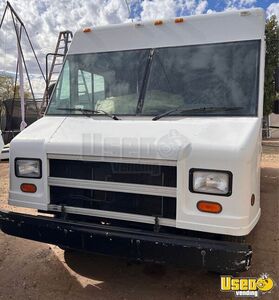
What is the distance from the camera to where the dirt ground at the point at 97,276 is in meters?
3.64

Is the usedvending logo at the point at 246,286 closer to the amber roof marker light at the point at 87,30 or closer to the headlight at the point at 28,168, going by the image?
the headlight at the point at 28,168

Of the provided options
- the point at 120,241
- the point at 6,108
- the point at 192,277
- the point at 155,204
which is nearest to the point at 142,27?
the point at 155,204

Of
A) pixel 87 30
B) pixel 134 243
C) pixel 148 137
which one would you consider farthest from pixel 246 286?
pixel 87 30

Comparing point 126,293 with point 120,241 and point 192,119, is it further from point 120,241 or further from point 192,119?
point 192,119

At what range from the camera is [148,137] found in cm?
325

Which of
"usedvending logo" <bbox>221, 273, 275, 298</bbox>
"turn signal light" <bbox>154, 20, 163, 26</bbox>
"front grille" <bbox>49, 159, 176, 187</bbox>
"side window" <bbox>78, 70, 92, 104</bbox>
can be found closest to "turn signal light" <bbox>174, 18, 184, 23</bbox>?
"turn signal light" <bbox>154, 20, 163, 26</bbox>

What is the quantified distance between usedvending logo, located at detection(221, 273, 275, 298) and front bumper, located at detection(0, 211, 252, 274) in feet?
2.35

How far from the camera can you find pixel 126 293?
3662mm

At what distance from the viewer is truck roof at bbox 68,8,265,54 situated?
3.86m

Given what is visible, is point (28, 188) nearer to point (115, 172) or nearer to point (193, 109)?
point (115, 172)

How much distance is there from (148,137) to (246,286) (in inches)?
73.6

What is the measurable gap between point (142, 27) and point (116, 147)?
1.83 m

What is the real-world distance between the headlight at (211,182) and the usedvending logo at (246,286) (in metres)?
1.15

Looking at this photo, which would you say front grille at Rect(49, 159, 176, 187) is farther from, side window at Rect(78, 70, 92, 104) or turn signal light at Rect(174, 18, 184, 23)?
turn signal light at Rect(174, 18, 184, 23)
